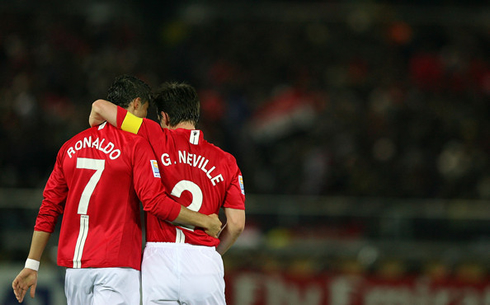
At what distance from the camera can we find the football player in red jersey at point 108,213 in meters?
3.77

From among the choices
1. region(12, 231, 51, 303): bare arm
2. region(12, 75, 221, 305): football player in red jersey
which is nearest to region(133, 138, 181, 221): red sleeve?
region(12, 75, 221, 305): football player in red jersey

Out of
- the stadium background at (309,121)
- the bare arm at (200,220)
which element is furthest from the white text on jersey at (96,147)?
the stadium background at (309,121)

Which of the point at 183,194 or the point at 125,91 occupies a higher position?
the point at 125,91

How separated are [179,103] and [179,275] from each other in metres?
1.00

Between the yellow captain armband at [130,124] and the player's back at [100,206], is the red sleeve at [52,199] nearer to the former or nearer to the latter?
the player's back at [100,206]

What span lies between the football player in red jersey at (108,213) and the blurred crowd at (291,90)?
5.10 meters

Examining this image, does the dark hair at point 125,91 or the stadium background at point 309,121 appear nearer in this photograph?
the dark hair at point 125,91

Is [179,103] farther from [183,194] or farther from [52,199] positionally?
[52,199]

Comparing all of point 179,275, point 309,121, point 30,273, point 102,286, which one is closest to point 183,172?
point 179,275

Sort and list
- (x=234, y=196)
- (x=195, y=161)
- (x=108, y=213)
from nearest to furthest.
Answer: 1. (x=108, y=213)
2. (x=195, y=161)
3. (x=234, y=196)

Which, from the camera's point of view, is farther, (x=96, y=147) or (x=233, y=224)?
(x=233, y=224)

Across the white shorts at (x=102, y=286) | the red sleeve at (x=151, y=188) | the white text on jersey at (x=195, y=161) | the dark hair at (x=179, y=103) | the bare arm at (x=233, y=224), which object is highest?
the dark hair at (x=179, y=103)

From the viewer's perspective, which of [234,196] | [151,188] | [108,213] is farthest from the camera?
[234,196]

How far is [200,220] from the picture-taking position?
383 cm
